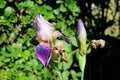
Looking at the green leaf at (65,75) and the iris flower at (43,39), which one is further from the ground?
the iris flower at (43,39)

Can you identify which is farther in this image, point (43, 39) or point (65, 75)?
point (65, 75)

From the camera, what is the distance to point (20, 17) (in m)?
3.09

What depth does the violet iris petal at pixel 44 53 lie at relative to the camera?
6.48ft

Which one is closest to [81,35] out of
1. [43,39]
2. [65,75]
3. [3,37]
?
[43,39]

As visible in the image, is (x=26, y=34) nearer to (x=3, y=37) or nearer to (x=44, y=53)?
(x=3, y=37)

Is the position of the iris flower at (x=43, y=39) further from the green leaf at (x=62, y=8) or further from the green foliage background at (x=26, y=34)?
the green leaf at (x=62, y=8)

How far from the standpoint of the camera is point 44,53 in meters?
1.99

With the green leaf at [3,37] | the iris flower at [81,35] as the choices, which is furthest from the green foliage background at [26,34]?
the iris flower at [81,35]

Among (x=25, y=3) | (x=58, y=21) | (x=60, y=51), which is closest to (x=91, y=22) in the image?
(x=58, y=21)

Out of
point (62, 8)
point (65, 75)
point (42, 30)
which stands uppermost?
point (42, 30)

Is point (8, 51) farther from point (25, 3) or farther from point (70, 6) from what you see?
point (70, 6)

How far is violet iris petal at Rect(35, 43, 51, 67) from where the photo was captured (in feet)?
6.48

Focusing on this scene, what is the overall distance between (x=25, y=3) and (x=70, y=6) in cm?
38

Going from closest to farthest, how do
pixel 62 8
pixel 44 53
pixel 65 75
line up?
pixel 44 53
pixel 65 75
pixel 62 8
